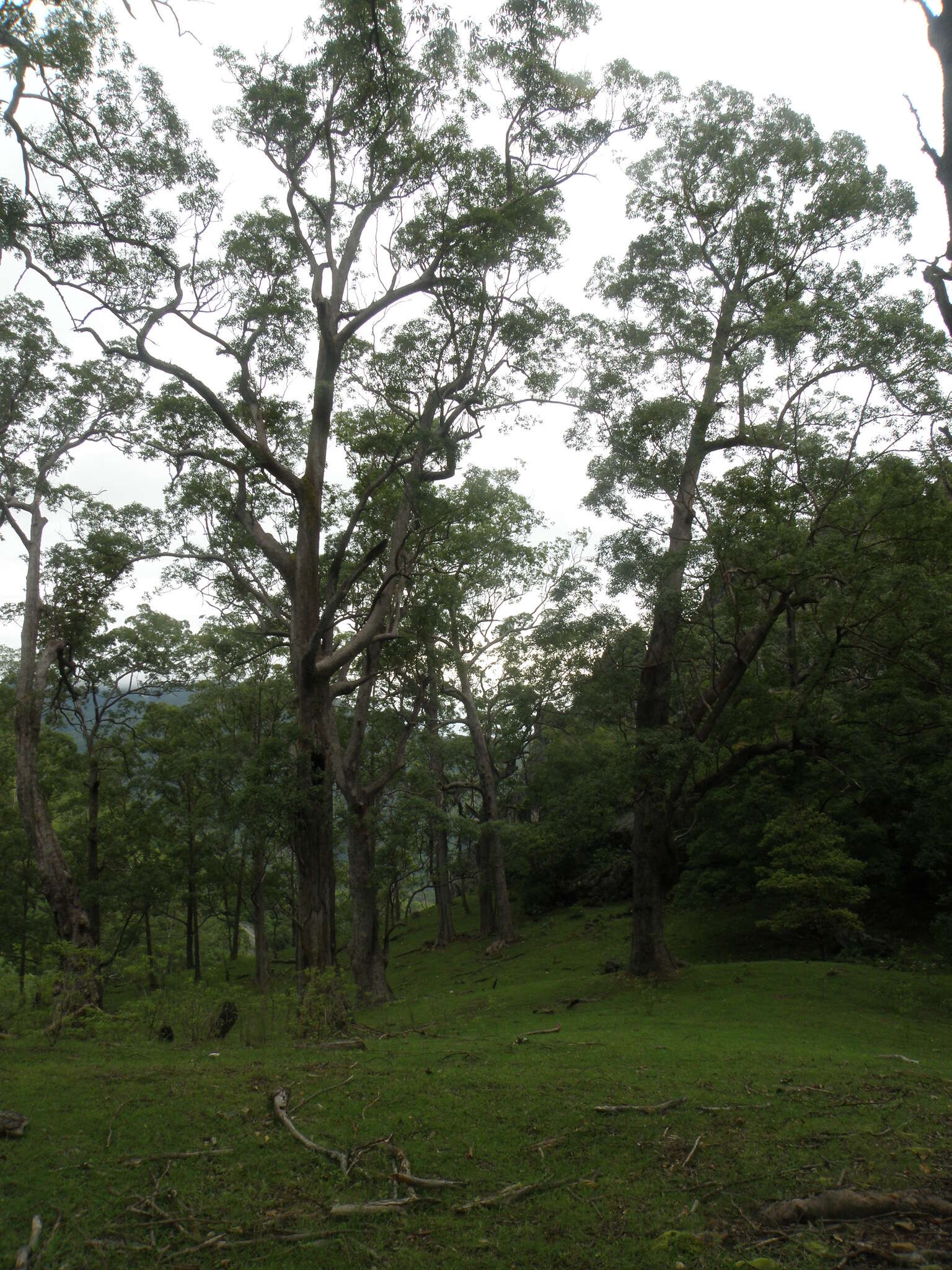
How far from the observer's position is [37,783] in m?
15.1

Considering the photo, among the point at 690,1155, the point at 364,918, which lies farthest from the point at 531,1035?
the point at 364,918

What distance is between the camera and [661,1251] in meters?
3.90

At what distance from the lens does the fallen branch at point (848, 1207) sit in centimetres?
420

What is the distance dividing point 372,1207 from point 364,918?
50.8 feet

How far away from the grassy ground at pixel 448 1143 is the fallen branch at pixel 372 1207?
0.10ft

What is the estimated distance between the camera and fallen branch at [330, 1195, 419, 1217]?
4285 millimetres

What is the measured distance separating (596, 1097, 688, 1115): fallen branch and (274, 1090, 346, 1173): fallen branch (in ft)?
6.39

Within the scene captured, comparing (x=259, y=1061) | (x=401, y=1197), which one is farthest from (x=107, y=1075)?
(x=401, y=1197)

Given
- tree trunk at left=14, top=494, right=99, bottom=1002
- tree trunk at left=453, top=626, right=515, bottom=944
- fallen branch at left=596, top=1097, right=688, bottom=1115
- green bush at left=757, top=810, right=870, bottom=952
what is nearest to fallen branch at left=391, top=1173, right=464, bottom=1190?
fallen branch at left=596, top=1097, right=688, bottom=1115

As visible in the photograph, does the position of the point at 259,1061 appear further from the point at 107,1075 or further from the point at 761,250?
the point at 761,250

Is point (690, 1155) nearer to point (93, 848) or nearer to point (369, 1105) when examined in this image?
point (369, 1105)

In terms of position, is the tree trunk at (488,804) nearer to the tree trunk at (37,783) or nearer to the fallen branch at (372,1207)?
the tree trunk at (37,783)

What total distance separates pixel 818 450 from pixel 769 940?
12.0 meters

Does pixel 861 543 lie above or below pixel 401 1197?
above
